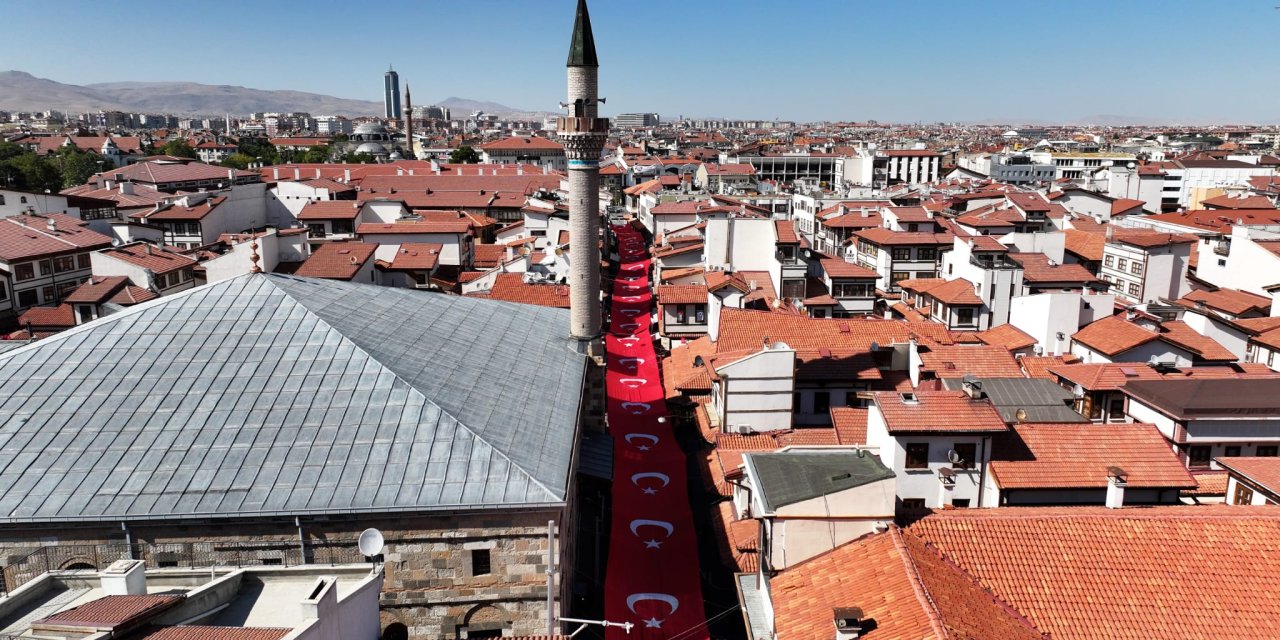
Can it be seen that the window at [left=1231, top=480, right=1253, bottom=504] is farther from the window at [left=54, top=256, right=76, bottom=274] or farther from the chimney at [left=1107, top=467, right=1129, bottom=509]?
the window at [left=54, top=256, right=76, bottom=274]

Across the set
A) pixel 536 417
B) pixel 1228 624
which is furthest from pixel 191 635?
pixel 1228 624

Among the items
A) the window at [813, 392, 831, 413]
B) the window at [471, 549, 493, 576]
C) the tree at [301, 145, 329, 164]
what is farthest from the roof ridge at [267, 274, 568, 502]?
the tree at [301, 145, 329, 164]

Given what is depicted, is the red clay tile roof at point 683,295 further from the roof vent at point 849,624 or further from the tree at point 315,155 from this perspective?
the tree at point 315,155

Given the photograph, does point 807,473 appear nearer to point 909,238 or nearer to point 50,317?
point 909,238

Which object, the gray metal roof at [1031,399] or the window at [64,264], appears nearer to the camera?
the gray metal roof at [1031,399]

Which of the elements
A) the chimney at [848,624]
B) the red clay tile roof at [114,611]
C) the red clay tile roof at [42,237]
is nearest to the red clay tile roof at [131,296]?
the red clay tile roof at [42,237]

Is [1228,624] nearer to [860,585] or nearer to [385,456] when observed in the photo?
[860,585]
